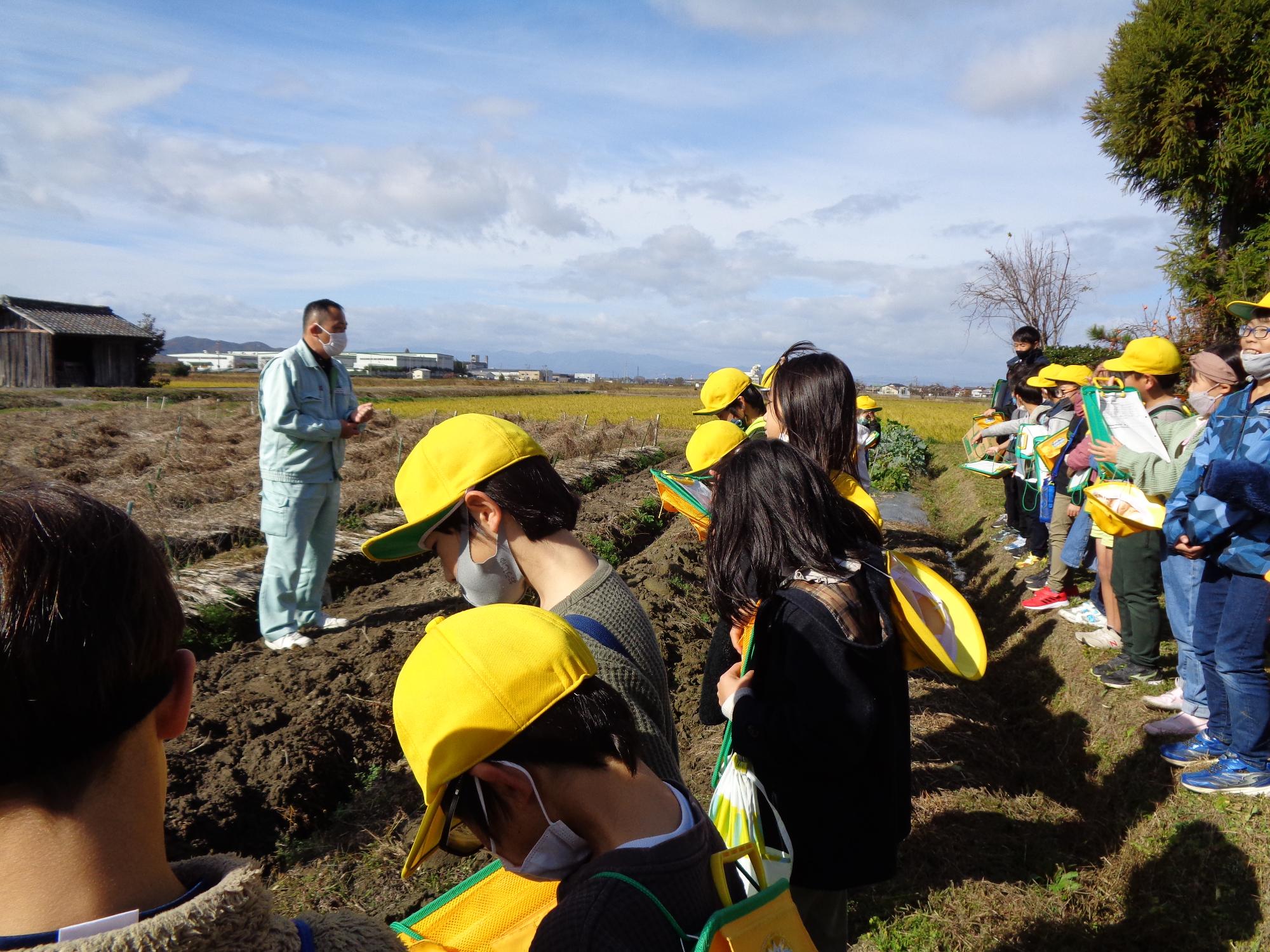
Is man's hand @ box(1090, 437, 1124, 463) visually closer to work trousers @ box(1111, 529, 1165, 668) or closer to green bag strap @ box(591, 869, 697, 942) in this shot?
work trousers @ box(1111, 529, 1165, 668)

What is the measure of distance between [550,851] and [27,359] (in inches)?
1468

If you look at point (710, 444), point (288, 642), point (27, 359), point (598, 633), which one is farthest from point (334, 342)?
point (27, 359)

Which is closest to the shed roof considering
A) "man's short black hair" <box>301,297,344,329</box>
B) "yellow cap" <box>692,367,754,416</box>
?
"man's short black hair" <box>301,297,344,329</box>

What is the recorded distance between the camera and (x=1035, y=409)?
783 centimetres

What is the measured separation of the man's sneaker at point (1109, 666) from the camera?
5145 millimetres

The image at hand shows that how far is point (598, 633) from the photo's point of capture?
1645 millimetres

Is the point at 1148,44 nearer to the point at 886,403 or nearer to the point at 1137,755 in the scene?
the point at 1137,755

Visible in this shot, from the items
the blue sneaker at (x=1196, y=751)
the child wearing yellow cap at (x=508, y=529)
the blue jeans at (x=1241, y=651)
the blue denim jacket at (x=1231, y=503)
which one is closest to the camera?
the child wearing yellow cap at (x=508, y=529)

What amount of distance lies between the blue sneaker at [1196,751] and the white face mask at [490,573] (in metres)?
3.75

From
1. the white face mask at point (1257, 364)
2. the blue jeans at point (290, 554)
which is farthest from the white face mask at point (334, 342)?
the white face mask at point (1257, 364)

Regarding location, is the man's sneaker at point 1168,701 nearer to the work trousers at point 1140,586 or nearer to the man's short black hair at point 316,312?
the work trousers at point 1140,586

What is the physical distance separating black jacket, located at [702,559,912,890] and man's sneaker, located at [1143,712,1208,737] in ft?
9.94

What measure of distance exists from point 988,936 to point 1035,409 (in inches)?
236

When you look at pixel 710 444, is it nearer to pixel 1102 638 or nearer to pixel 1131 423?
pixel 1131 423
